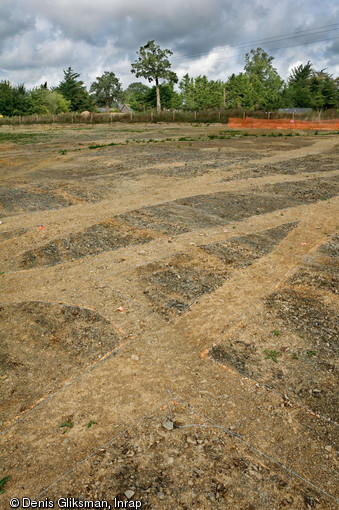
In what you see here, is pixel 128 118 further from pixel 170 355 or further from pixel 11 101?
pixel 170 355

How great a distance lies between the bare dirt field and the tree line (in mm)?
53322

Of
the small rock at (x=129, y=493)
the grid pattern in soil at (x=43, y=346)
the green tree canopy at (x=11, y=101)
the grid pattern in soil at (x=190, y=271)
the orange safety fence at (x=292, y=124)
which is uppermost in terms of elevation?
the green tree canopy at (x=11, y=101)

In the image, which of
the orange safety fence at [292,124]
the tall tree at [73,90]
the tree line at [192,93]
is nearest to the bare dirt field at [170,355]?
the orange safety fence at [292,124]

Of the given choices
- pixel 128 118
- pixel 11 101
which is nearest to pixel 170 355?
pixel 128 118

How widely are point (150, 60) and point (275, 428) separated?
225 ft

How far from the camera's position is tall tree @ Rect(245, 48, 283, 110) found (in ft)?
217

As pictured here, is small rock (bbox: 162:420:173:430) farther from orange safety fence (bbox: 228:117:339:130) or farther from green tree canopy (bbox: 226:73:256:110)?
green tree canopy (bbox: 226:73:256:110)

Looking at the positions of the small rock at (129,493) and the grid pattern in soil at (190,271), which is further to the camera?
the grid pattern in soil at (190,271)

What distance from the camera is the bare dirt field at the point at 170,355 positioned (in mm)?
3291

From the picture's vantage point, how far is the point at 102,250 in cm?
825

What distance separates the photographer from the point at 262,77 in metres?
80.9

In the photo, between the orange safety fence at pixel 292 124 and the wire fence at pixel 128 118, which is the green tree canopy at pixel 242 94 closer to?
the wire fence at pixel 128 118

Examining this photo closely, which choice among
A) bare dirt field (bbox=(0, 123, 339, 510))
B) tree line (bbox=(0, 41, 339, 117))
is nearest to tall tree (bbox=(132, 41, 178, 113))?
tree line (bbox=(0, 41, 339, 117))

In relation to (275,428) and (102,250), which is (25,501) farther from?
(102,250)
